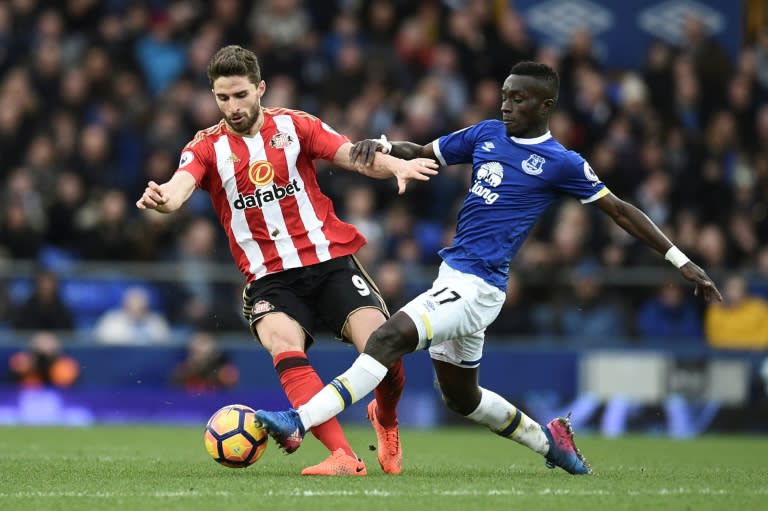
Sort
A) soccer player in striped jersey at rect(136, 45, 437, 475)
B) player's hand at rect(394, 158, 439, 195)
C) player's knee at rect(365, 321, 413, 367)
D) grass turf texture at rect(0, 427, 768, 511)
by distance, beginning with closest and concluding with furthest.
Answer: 1. grass turf texture at rect(0, 427, 768, 511)
2. player's knee at rect(365, 321, 413, 367)
3. player's hand at rect(394, 158, 439, 195)
4. soccer player in striped jersey at rect(136, 45, 437, 475)

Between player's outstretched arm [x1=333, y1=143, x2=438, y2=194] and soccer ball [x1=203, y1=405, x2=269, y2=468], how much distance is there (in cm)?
147

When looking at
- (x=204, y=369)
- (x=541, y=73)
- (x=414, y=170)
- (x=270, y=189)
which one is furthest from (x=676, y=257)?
(x=204, y=369)

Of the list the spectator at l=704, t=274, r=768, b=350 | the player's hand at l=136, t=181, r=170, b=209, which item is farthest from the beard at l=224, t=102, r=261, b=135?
the spectator at l=704, t=274, r=768, b=350

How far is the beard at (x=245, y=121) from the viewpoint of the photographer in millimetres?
7809

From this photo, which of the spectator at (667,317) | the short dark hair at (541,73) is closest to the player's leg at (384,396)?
the short dark hair at (541,73)

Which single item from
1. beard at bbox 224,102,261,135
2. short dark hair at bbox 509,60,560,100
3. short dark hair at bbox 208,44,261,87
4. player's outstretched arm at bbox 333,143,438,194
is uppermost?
short dark hair at bbox 208,44,261,87

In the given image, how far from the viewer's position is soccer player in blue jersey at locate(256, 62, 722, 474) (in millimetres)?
7332

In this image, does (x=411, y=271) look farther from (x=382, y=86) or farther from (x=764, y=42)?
(x=764, y=42)

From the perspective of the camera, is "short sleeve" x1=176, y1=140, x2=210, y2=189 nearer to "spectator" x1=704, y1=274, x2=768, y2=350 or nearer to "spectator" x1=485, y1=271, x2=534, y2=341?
"spectator" x1=485, y1=271, x2=534, y2=341

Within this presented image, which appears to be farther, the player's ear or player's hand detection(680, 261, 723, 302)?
the player's ear

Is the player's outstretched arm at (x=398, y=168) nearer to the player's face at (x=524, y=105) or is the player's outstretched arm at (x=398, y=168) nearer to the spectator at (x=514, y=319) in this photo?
the player's face at (x=524, y=105)

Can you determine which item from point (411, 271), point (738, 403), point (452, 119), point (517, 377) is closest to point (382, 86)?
point (452, 119)

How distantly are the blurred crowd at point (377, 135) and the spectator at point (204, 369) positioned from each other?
16.9 inches

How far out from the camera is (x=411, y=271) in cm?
1468
